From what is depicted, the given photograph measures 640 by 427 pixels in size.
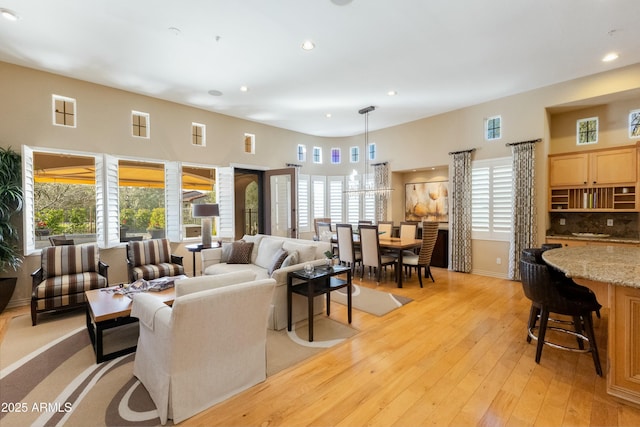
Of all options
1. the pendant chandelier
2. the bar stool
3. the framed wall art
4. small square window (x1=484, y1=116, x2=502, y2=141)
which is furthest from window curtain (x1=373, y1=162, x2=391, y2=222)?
the bar stool

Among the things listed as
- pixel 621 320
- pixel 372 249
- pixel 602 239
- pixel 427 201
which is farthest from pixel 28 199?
pixel 602 239

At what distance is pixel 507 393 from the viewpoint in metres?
2.21

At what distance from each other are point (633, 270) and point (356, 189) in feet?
15.4

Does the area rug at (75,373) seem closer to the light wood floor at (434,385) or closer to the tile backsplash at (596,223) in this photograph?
the light wood floor at (434,385)

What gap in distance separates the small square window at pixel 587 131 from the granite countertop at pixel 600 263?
2.74m

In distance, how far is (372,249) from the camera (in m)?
5.22

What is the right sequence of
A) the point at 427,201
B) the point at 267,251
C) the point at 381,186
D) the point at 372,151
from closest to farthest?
the point at 267,251 → the point at 427,201 → the point at 381,186 → the point at 372,151

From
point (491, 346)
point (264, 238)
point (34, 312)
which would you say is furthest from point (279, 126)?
point (491, 346)

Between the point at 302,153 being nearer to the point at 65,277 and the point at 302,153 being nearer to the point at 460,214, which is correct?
the point at 460,214

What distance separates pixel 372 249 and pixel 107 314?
155 inches

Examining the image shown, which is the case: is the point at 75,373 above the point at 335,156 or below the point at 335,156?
below

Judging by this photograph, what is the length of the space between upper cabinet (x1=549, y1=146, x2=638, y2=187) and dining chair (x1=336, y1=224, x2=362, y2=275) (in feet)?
12.4

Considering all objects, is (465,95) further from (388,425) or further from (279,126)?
(388,425)

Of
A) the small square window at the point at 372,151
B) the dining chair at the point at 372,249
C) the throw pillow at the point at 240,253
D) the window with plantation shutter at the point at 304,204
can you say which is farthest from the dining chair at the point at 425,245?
the window with plantation shutter at the point at 304,204
